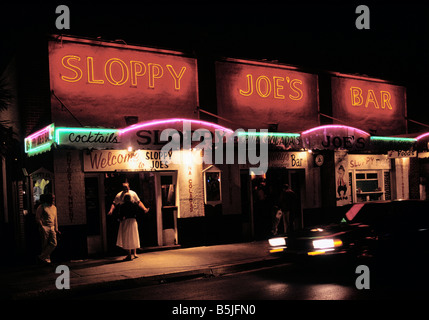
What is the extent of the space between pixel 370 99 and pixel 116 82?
10598 mm

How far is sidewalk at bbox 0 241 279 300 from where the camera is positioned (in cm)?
814

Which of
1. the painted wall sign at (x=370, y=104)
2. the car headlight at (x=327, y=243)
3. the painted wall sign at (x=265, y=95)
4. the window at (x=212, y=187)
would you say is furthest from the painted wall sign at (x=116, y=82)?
the car headlight at (x=327, y=243)

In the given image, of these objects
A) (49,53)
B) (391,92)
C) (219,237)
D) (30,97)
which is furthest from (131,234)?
(391,92)

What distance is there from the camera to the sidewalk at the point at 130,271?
320 inches

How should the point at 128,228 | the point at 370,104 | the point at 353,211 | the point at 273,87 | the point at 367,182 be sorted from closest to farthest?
the point at 353,211, the point at 128,228, the point at 273,87, the point at 367,182, the point at 370,104

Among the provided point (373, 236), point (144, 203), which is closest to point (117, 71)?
point (144, 203)

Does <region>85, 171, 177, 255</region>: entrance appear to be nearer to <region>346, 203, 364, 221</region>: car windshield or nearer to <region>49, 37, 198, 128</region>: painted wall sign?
<region>49, 37, 198, 128</region>: painted wall sign

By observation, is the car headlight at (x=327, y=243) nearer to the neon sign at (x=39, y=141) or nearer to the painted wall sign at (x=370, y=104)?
the neon sign at (x=39, y=141)

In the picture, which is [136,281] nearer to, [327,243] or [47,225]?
[47,225]

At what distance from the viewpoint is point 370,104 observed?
56.9 feet

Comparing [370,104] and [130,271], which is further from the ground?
[370,104]

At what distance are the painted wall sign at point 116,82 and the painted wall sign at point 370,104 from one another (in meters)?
6.29

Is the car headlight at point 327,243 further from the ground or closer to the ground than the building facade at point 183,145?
closer to the ground

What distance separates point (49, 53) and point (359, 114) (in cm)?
1164
